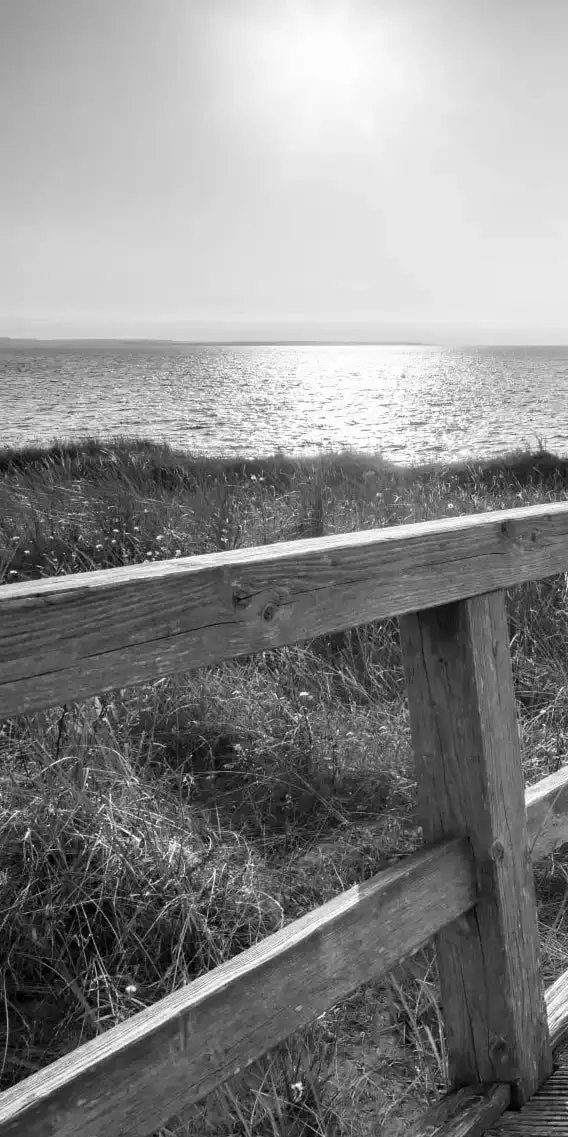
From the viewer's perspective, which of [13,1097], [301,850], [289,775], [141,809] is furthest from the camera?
[289,775]

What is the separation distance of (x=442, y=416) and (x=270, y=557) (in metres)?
43.1

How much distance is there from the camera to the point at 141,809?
9.13 ft

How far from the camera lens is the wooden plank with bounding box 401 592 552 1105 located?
1543 millimetres

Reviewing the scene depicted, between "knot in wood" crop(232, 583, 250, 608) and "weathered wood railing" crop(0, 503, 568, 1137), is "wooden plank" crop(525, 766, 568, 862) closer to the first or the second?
"weathered wood railing" crop(0, 503, 568, 1137)

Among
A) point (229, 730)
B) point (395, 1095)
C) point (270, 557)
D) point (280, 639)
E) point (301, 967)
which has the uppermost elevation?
point (270, 557)

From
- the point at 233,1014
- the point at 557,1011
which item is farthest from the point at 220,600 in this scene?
the point at 557,1011

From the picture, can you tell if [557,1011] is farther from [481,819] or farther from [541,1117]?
[481,819]

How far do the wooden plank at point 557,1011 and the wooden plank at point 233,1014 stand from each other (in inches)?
21.7

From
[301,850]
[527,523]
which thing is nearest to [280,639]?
[527,523]

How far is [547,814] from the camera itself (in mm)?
1865

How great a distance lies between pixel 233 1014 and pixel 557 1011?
105 centimetres

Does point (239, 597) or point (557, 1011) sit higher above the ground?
point (239, 597)

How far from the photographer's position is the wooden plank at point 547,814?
1805 mm

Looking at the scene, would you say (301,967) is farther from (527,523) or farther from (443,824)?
(527,523)
